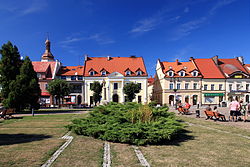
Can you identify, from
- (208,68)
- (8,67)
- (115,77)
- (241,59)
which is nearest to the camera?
(8,67)

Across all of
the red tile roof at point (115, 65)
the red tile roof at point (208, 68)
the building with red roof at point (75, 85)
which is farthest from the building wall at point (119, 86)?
the red tile roof at point (208, 68)

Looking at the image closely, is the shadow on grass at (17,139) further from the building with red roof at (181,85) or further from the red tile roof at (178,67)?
the red tile roof at (178,67)

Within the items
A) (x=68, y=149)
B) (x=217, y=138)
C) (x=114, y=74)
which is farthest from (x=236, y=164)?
(x=114, y=74)

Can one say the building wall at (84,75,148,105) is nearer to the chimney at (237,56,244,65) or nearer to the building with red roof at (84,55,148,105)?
the building with red roof at (84,55,148,105)

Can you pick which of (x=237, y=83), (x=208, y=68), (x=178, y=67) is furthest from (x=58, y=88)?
(x=237, y=83)

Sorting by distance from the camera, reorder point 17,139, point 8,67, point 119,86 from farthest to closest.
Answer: point 119,86 → point 8,67 → point 17,139

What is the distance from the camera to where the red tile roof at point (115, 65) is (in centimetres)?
3725

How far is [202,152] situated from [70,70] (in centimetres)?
3808

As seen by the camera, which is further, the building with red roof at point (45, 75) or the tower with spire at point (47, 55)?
the tower with spire at point (47, 55)

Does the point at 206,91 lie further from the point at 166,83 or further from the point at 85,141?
the point at 85,141

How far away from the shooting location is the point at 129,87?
29.0 meters

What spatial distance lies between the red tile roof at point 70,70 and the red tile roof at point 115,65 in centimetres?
177

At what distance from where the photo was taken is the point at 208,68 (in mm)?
37438

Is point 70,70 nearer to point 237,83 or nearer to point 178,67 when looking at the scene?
point 178,67
